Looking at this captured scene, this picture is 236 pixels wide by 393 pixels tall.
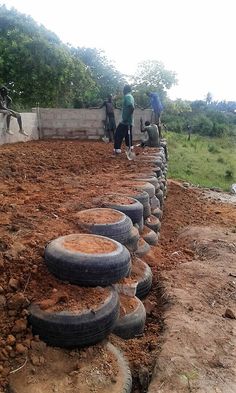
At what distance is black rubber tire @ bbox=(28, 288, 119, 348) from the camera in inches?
90.0

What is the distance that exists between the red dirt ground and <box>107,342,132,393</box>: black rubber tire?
0.15 meters

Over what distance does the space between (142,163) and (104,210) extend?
4422 mm

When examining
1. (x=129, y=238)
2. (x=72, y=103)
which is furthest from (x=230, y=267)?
(x=72, y=103)

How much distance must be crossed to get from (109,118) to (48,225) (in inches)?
397

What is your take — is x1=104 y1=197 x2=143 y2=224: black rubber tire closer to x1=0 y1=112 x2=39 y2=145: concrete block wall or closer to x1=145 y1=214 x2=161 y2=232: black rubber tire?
x1=145 y1=214 x2=161 y2=232: black rubber tire

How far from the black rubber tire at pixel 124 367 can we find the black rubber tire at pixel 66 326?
167 millimetres

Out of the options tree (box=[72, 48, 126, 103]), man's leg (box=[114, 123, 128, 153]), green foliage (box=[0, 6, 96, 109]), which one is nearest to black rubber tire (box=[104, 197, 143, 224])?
man's leg (box=[114, 123, 128, 153])

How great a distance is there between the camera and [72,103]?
79.9ft

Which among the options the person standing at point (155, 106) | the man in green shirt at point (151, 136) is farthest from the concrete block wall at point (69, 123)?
the man in green shirt at point (151, 136)

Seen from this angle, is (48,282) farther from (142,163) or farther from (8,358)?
(142,163)

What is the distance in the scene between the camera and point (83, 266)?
2607 millimetres

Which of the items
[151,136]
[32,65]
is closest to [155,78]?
[32,65]

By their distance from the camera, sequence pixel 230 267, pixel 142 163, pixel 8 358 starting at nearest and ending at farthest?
1. pixel 8 358
2. pixel 230 267
3. pixel 142 163

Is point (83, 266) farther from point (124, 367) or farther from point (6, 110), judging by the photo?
point (6, 110)
